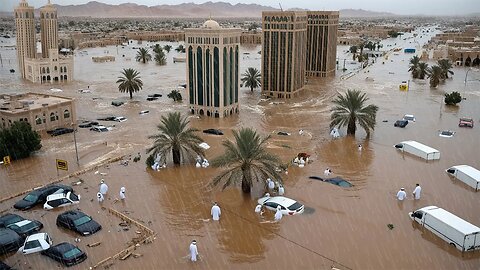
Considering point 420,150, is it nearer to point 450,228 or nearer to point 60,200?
point 450,228

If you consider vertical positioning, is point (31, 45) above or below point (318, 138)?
above

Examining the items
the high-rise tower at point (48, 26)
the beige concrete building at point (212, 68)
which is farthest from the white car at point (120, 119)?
the high-rise tower at point (48, 26)

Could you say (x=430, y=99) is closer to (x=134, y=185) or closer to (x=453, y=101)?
(x=453, y=101)

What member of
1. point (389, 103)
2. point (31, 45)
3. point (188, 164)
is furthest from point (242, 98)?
point (31, 45)

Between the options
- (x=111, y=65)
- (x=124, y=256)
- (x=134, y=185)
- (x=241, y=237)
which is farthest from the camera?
(x=111, y=65)

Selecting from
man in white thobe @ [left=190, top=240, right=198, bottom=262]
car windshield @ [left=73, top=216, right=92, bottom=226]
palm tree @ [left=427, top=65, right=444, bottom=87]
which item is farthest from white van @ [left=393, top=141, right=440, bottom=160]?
palm tree @ [left=427, top=65, right=444, bottom=87]

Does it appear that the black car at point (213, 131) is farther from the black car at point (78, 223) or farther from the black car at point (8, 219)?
the black car at point (8, 219)
